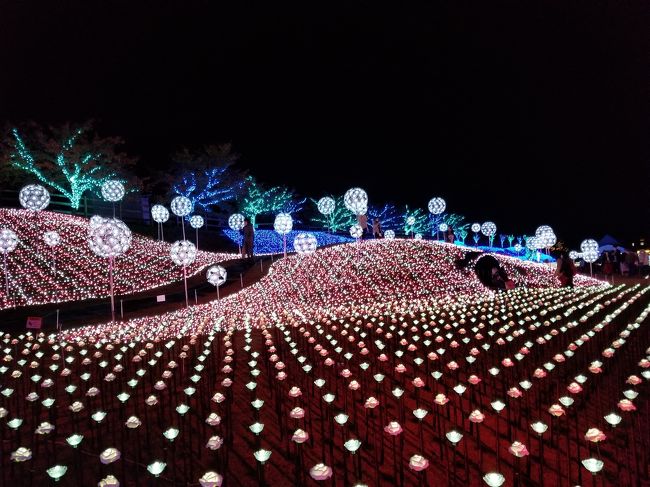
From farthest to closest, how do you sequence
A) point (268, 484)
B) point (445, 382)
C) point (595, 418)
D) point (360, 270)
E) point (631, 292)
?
point (360, 270) → point (631, 292) → point (445, 382) → point (595, 418) → point (268, 484)

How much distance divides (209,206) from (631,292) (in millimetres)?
30908

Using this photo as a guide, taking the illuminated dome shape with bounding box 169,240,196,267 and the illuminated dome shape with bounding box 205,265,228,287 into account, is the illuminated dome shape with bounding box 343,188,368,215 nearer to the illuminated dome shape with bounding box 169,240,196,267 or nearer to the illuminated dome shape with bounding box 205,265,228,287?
the illuminated dome shape with bounding box 205,265,228,287

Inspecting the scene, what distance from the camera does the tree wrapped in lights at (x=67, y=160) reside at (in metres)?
24.4

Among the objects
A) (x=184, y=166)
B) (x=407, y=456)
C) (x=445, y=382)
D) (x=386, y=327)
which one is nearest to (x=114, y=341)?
(x=386, y=327)

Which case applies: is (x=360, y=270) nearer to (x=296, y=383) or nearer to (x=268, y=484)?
(x=296, y=383)

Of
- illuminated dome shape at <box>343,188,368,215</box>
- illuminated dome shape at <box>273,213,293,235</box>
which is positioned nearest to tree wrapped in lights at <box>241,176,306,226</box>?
illuminated dome shape at <box>273,213,293,235</box>

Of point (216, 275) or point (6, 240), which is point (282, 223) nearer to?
point (216, 275)

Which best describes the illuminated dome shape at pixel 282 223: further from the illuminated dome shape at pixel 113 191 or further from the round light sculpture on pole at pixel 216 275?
the illuminated dome shape at pixel 113 191

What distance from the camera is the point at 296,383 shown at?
6.10m

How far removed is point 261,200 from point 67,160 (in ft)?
59.0

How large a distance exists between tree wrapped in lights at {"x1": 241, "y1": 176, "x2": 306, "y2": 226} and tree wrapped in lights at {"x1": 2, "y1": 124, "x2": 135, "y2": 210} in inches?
511

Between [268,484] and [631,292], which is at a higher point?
[268,484]

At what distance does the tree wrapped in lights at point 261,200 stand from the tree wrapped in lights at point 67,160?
13.0 metres

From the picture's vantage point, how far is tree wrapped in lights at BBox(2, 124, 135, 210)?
2436 centimetres
